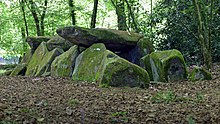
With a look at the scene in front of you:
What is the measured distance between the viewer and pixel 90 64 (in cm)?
1052

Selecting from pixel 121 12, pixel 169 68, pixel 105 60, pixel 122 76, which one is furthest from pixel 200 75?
pixel 121 12

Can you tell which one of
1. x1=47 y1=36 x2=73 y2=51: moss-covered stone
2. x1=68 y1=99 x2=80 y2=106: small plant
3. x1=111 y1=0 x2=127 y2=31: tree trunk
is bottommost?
x1=68 y1=99 x2=80 y2=106: small plant

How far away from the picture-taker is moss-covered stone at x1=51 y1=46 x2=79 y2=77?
11.6 metres

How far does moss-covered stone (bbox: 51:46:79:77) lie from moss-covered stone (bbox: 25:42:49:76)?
4.75 ft

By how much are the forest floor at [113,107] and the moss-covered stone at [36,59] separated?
20.1 ft

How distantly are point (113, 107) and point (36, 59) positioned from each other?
30.2 ft

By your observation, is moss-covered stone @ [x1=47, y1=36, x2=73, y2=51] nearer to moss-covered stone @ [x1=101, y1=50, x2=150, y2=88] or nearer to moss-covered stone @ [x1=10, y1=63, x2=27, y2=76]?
moss-covered stone @ [x1=10, y1=63, x2=27, y2=76]

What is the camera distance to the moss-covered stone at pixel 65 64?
11.6m

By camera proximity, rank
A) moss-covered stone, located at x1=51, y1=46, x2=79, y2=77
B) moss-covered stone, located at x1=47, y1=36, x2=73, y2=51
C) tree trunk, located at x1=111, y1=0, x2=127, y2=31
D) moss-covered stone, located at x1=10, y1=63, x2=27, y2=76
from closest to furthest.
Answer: moss-covered stone, located at x1=51, y1=46, x2=79, y2=77, moss-covered stone, located at x1=47, y1=36, x2=73, y2=51, moss-covered stone, located at x1=10, y1=63, x2=27, y2=76, tree trunk, located at x1=111, y1=0, x2=127, y2=31

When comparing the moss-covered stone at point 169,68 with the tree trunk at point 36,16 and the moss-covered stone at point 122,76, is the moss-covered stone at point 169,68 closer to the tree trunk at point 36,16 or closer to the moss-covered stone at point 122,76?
the moss-covered stone at point 122,76

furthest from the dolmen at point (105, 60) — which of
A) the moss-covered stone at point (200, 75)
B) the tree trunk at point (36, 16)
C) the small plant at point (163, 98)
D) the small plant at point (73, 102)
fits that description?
the tree trunk at point (36, 16)

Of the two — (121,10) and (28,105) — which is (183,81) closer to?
(28,105)

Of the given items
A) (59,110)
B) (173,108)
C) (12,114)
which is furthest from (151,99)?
(12,114)

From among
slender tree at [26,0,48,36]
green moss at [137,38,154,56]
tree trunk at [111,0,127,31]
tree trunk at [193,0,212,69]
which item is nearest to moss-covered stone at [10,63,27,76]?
tree trunk at [111,0,127,31]
